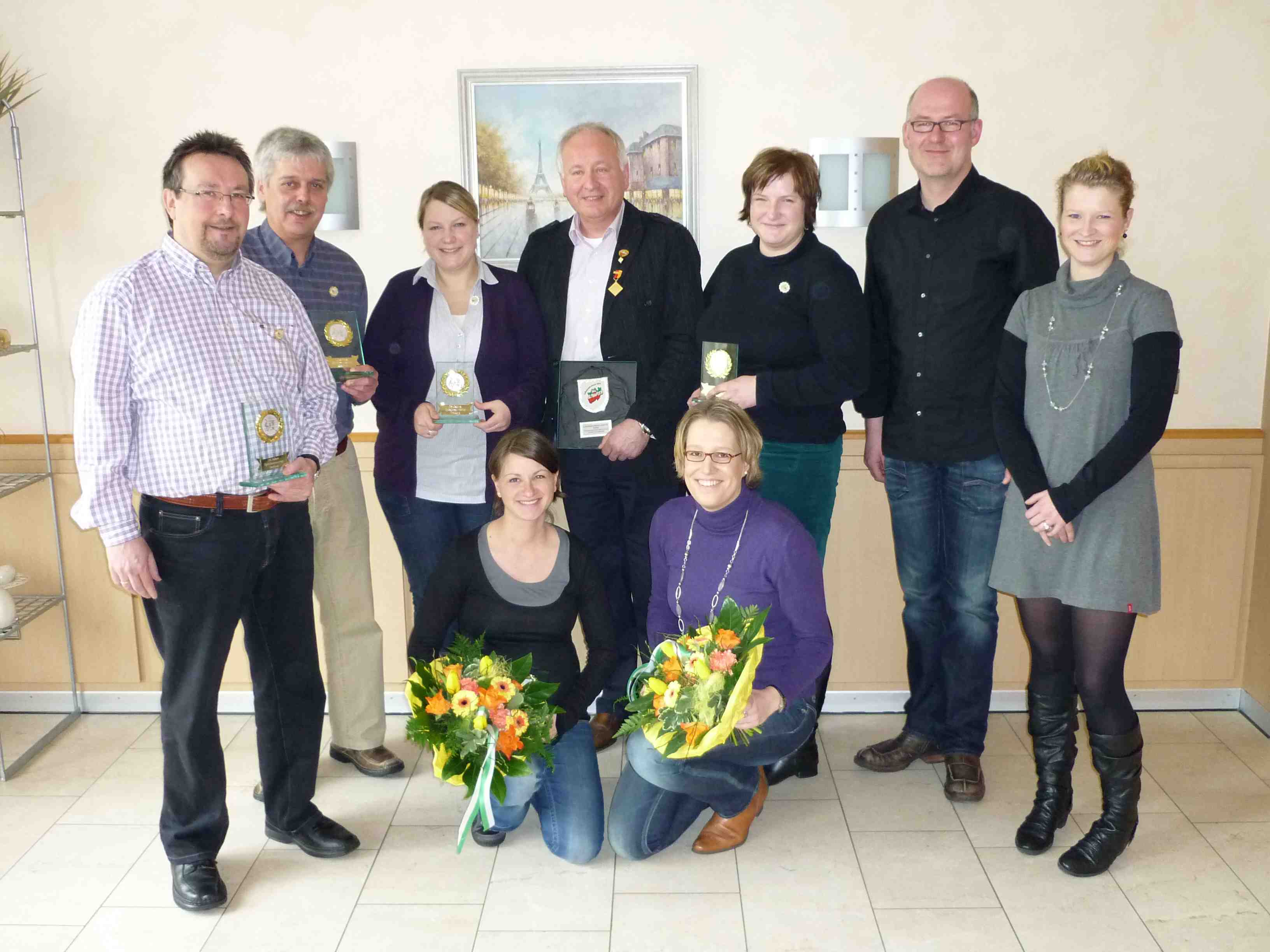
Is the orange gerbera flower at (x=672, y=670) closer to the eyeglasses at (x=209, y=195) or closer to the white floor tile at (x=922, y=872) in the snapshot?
the white floor tile at (x=922, y=872)

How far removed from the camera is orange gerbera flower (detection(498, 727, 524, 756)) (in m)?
2.62

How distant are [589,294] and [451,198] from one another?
18.6 inches

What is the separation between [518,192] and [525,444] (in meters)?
1.25

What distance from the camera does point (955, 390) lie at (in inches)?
117

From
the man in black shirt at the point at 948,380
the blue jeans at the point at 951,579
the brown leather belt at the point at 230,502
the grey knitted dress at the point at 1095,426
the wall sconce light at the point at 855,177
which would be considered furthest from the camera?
the wall sconce light at the point at 855,177

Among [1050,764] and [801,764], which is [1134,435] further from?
[801,764]

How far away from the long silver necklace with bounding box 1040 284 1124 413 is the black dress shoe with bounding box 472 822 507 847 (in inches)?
71.4

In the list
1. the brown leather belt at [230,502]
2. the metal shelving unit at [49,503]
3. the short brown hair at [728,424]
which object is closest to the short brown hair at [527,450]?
the short brown hair at [728,424]

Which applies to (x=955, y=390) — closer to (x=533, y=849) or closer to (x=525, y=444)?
(x=525, y=444)

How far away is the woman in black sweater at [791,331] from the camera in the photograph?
2.94 m

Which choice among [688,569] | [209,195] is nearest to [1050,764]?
[688,569]

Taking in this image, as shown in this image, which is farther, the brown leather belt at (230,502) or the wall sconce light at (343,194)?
the wall sconce light at (343,194)

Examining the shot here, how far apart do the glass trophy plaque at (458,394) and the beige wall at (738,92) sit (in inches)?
35.8

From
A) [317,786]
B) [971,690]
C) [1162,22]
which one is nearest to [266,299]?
[317,786]
